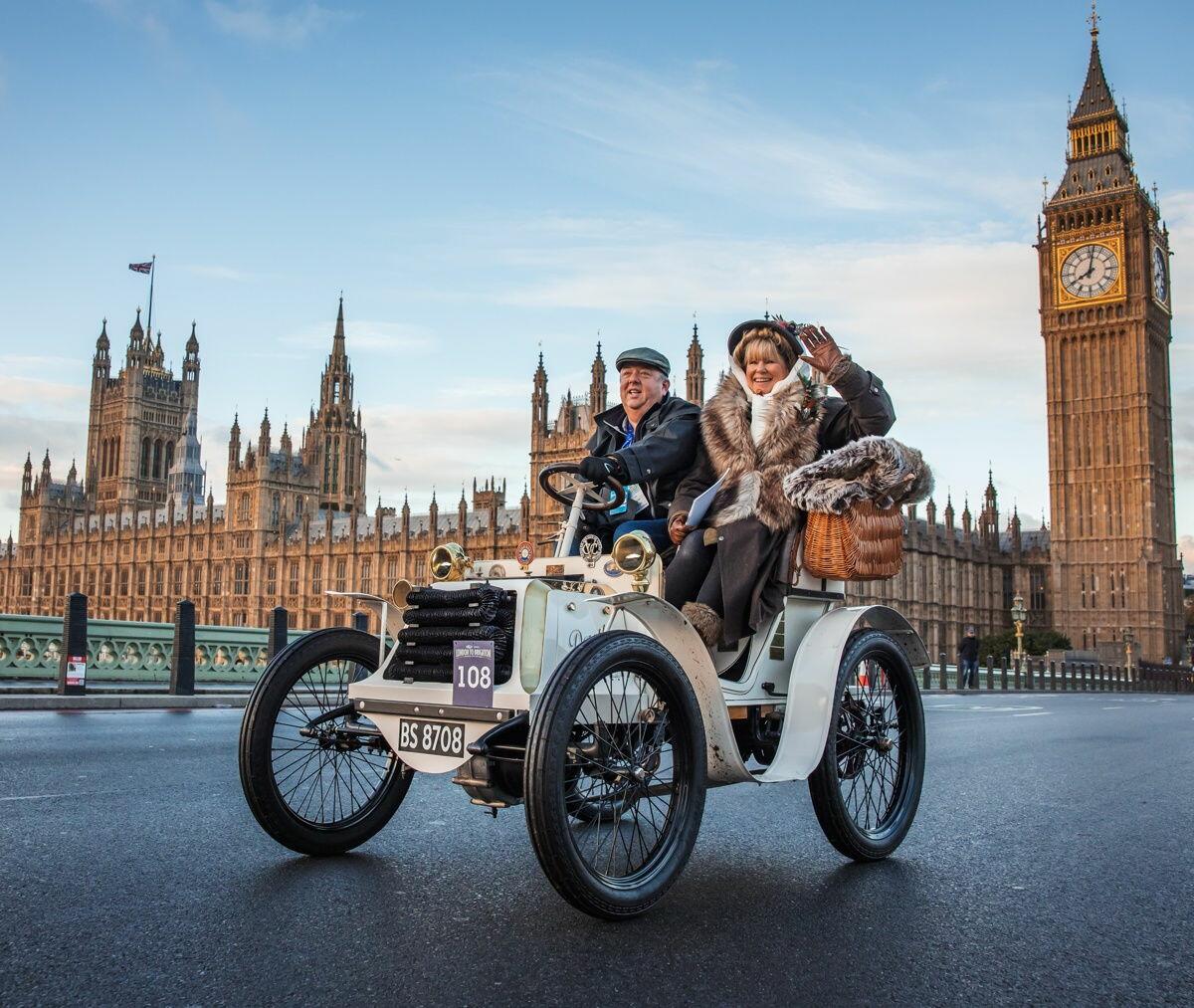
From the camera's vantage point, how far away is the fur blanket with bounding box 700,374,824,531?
3881 millimetres

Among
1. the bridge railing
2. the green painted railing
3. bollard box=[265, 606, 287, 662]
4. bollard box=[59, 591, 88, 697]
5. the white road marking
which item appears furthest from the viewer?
the bridge railing

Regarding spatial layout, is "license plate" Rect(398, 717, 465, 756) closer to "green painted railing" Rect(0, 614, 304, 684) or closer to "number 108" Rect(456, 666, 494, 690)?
"number 108" Rect(456, 666, 494, 690)

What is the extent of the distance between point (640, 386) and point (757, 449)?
28.6 inches

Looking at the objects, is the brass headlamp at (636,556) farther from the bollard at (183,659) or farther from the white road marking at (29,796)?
the bollard at (183,659)

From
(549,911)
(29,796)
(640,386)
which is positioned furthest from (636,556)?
(29,796)

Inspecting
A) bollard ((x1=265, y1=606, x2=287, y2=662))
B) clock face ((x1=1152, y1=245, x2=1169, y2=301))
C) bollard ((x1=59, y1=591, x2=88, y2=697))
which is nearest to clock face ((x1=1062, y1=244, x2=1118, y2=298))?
clock face ((x1=1152, y1=245, x2=1169, y2=301))

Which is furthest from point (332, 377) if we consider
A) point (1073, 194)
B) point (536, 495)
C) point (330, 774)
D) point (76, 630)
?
point (330, 774)

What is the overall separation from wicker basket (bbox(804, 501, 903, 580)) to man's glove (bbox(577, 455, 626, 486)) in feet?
2.28

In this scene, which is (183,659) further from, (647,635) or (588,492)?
(647,635)

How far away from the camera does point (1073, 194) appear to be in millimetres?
70938

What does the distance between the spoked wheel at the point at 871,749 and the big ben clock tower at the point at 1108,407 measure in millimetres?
68958

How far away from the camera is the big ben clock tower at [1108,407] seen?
66938 mm

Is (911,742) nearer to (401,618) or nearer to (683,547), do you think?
(683,547)

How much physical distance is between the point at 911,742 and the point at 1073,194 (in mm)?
76089
